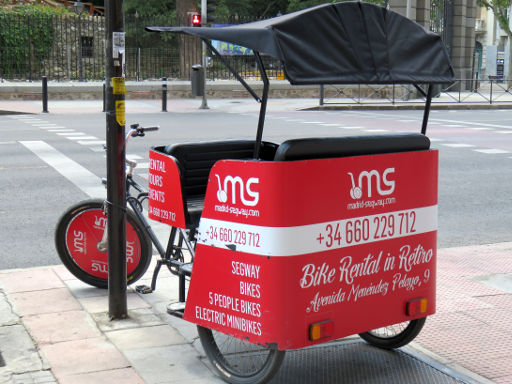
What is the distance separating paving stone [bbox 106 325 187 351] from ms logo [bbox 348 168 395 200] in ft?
5.02

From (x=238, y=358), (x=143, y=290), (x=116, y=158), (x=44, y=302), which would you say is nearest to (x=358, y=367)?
(x=238, y=358)

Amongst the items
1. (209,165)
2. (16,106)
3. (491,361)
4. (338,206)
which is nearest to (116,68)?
(209,165)

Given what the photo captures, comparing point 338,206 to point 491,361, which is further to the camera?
A: point 491,361

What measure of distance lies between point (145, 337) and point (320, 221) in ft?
5.18

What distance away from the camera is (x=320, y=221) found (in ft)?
13.0

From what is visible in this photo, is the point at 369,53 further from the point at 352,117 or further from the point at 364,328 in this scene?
the point at 352,117

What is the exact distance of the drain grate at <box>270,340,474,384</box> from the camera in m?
4.32

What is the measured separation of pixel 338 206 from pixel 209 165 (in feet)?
5.26

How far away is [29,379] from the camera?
4215 millimetres

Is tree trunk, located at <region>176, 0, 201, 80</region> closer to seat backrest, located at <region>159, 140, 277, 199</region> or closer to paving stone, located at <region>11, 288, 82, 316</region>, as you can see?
paving stone, located at <region>11, 288, 82, 316</region>

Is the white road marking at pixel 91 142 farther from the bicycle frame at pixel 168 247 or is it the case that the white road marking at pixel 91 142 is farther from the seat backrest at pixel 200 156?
the seat backrest at pixel 200 156

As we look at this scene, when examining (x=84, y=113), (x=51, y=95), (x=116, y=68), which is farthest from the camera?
(x=51, y=95)

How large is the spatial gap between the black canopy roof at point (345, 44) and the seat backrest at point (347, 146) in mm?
309

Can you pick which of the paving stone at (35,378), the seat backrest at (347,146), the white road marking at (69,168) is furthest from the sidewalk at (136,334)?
the white road marking at (69,168)
